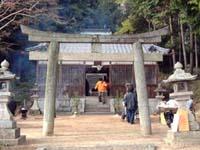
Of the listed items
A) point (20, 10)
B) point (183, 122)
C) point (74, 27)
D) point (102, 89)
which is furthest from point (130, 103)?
point (74, 27)

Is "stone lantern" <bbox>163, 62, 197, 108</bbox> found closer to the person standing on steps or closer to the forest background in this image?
the forest background

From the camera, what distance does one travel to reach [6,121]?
12117 millimetres

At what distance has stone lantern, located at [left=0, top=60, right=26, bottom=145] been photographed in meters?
11.8

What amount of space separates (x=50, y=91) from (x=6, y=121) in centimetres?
246

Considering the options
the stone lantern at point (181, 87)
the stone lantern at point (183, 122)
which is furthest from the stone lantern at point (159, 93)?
the stone lantern at point (183, 122)

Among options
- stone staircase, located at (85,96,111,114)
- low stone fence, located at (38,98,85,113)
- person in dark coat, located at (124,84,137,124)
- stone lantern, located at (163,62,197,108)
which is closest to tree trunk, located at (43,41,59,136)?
stone lantern, located at (163,62,197,108)

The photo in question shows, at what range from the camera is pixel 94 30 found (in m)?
40.3

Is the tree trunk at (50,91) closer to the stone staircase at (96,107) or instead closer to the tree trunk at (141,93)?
the tree trunk at (141,93)

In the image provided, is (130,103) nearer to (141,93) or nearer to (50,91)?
(141,93)

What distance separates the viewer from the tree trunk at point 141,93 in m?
14.0

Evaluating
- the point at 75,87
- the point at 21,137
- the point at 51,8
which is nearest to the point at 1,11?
the point at 51,8

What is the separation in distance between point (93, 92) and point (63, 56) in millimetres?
19523

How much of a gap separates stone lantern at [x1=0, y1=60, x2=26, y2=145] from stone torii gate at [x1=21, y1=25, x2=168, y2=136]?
166cm

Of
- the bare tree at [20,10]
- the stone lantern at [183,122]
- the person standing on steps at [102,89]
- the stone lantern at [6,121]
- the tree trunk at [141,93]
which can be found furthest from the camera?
the person standing on steps at [102,89]
